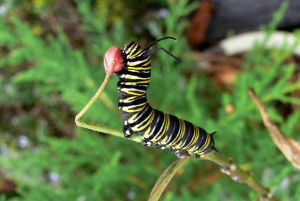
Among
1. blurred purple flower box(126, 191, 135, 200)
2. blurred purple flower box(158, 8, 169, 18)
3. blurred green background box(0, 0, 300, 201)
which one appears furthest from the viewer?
blurred purple flower box(158, 8, 169, 18)

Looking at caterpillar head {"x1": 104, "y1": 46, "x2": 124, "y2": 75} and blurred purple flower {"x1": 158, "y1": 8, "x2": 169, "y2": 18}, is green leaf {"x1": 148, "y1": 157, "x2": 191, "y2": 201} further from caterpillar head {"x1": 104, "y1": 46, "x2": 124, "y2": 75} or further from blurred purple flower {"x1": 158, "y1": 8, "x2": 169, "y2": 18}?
blurred purple flower {"x1": 158, "y1": 8, "x2": 169, "y2": 18}

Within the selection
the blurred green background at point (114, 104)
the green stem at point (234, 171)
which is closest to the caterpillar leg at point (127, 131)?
the green stem at point (234, 171)

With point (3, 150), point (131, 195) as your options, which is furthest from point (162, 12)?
point (3, 150)

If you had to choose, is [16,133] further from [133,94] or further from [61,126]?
[133,94]

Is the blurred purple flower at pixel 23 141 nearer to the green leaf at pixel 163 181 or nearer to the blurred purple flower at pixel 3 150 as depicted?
the blurred purple flower at pixel 3 150

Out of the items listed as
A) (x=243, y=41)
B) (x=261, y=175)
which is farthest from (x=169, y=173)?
(x=243, y=41)

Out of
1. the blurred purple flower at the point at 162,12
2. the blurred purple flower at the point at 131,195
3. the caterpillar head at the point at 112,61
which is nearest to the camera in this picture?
the caterpillar head at the point at 112,61

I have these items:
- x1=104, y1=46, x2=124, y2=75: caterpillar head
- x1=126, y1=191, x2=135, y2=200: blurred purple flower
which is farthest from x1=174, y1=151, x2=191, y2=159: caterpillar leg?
x1=126, y1=191, x2=135, y2=200: blurred purple flower
